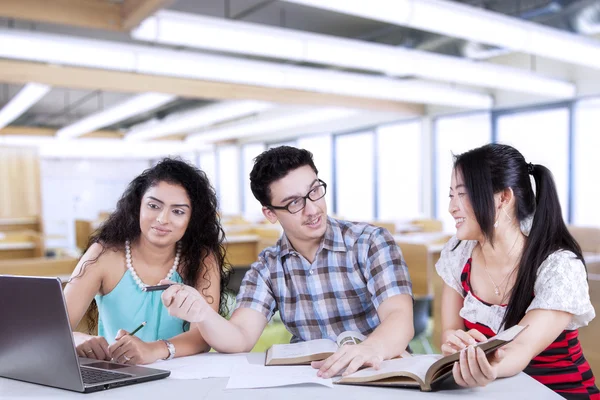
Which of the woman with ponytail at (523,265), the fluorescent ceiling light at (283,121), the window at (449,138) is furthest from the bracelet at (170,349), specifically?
the window at (449,138)

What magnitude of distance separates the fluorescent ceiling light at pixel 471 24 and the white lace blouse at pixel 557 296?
80.4 inches

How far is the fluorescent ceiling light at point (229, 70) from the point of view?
154 inches

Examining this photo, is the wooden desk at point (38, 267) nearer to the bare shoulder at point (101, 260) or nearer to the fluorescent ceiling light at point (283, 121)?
the bare shoulder at point (101, 260)

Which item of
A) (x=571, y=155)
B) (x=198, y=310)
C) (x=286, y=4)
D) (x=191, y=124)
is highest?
(x=286, y=4)

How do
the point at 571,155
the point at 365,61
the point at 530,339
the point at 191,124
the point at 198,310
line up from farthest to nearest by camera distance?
the point at 191,124 → the point at 571,155 → the point at 365,61 → the point at 198,310 → the point at 530,339

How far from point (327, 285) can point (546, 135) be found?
6.23 meters

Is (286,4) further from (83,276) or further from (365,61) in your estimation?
(83,276)

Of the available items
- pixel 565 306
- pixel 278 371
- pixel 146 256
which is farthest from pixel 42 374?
pixel 565 306

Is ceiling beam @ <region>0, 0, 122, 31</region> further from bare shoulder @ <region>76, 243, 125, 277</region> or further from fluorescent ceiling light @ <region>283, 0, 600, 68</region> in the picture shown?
bare shoulder @ <region>76, 243, 125, 277</region>

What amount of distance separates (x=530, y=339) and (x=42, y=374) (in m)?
1.20

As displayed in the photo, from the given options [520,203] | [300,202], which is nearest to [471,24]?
[520,203]

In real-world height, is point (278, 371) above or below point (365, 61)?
below

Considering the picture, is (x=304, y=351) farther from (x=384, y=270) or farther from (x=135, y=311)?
(x=135, y=311)

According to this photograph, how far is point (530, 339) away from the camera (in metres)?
1.42
